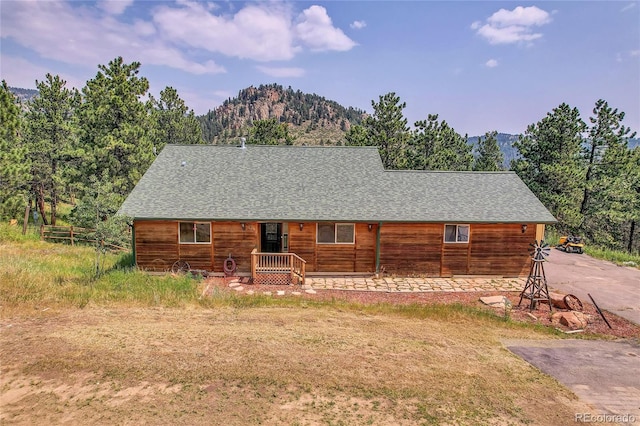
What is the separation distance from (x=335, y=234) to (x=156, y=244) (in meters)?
7.97

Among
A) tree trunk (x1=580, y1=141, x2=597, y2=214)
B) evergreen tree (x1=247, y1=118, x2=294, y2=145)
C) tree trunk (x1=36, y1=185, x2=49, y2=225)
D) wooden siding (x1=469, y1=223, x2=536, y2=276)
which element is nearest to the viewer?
wooden siding (x1=469, y1=223, x2=536, y2=276)

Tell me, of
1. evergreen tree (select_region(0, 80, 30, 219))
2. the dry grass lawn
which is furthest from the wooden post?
evergreen tree (select_region(0, 80, 30, 219))

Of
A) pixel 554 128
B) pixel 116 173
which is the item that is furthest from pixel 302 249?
pixel 554 128

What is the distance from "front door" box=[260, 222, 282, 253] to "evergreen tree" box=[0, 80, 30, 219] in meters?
12.6

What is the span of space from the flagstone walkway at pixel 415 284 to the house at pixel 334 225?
494 millimetres

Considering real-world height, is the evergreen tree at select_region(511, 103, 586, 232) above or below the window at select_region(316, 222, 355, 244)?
above

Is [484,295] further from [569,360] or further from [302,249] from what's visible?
[302,249]

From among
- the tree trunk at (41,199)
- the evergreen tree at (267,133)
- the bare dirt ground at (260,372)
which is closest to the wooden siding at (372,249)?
the bare dirt ground at (260,372)

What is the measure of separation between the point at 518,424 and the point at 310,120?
146 metres

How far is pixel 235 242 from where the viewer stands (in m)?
15.9

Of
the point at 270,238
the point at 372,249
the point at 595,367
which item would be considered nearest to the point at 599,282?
the point at 595,367

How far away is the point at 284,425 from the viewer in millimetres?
5793

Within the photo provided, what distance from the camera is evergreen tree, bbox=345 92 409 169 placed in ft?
99.7

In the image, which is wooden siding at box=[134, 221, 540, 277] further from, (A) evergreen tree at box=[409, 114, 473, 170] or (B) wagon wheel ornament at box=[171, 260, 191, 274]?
(A) evergreen tree at box=[409, 114, 473, 170]
